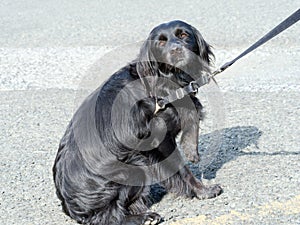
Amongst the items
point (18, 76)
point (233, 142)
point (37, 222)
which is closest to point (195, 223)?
point (37, 222)

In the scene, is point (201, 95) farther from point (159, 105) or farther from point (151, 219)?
point (151, 219)

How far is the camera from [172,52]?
4.57 metres

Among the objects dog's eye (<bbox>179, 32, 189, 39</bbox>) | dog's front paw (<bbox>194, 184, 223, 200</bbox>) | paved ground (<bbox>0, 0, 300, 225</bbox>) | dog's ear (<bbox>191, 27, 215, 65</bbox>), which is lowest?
paved ground (<bbox>0, 0, 300, 225</bbox>)

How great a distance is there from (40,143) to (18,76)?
13.2 ft

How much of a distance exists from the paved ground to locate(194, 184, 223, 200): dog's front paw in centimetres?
6

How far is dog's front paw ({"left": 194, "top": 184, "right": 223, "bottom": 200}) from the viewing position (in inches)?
193

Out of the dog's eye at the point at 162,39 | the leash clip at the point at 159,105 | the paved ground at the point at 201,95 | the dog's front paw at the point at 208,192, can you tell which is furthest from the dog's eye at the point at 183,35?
the dog's front paw at the point at 208,192

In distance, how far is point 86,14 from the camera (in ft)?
51.5

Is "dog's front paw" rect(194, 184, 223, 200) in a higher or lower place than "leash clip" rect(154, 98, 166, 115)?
lower

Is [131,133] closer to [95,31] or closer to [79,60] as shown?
[79,60]

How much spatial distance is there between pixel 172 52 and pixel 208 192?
1.22m

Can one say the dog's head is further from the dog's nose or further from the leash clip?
the leash clip

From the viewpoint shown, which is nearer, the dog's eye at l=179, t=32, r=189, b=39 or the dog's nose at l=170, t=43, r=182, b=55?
the dog's nose at l=170, t=43, r=182, b=55

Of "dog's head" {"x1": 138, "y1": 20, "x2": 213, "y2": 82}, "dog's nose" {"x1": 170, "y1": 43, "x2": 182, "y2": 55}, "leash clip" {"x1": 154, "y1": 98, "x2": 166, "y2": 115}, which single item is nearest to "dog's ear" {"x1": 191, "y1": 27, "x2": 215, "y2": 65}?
"dog's head" {"x1": 138, "y1": 20, "x2": 213, "y2": 82}
